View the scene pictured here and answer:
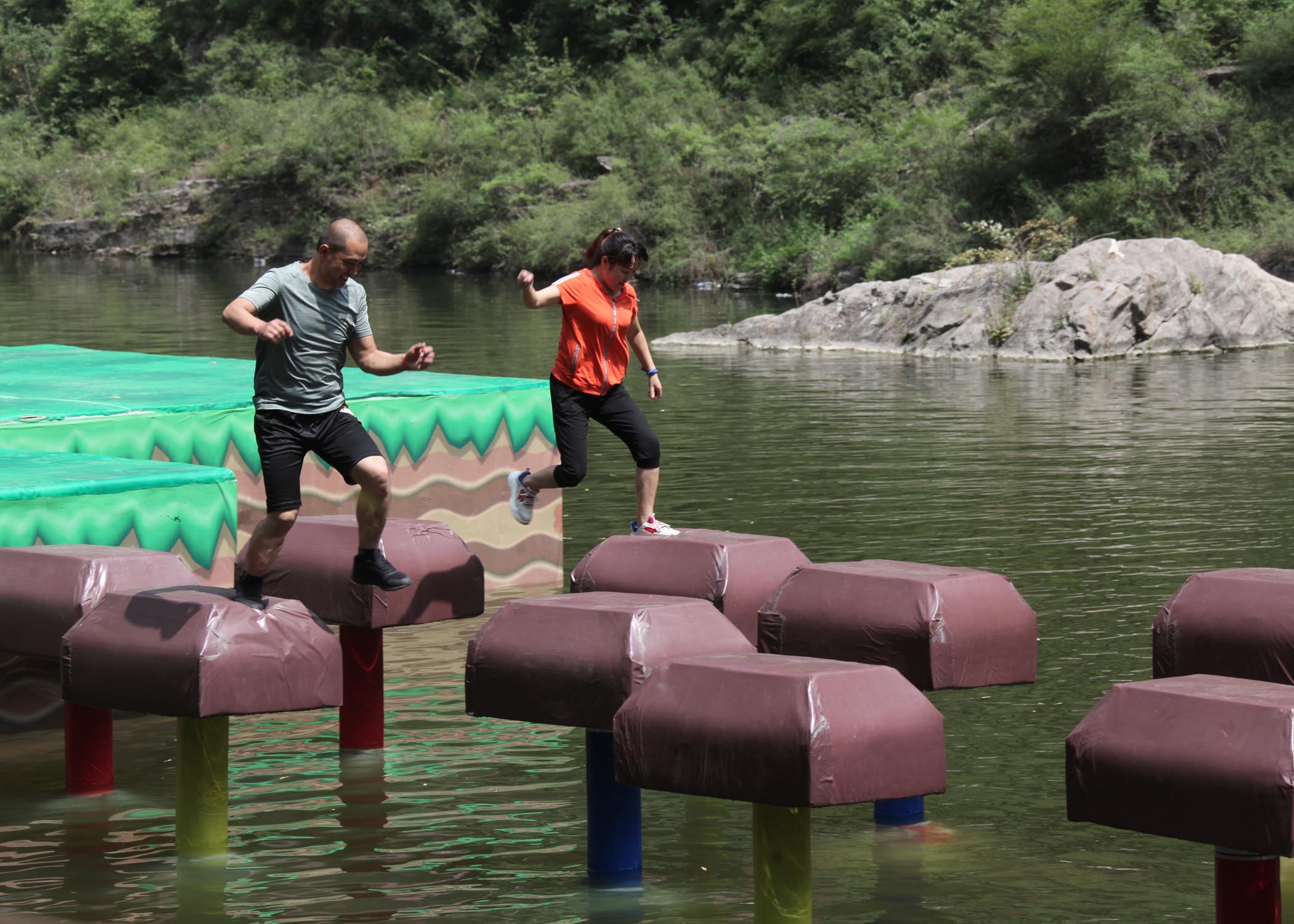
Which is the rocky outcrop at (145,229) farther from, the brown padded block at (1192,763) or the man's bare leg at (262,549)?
the brown padded block at (1192,763)

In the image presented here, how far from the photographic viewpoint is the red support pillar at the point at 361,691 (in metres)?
8.38

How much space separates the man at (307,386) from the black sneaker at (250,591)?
0.13m

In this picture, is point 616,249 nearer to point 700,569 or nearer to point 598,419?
point 598,419

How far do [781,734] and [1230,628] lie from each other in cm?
218

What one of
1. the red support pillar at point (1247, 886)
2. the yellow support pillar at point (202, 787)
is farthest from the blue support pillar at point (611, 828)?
the red support pillar at point (1247, 886)

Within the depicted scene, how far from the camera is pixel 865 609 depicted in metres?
7.03

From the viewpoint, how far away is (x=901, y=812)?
7.52m

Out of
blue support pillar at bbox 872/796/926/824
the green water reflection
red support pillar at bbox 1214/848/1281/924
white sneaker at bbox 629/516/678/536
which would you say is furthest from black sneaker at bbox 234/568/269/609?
red support pillar at bbox 1214/848/1281/924

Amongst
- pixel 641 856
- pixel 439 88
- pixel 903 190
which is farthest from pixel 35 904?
pixel 439 88

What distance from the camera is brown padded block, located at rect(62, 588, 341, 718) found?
259 inches

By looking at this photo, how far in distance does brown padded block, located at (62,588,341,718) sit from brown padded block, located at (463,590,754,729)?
1.94ft

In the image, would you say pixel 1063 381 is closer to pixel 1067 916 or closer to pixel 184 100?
pixel 1067 916

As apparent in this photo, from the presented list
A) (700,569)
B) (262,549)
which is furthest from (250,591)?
(700,569)

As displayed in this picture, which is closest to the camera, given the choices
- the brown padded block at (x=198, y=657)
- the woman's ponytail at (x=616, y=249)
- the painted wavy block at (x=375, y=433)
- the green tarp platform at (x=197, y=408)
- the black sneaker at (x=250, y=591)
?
the brown padded block at (x=198, y=657)
